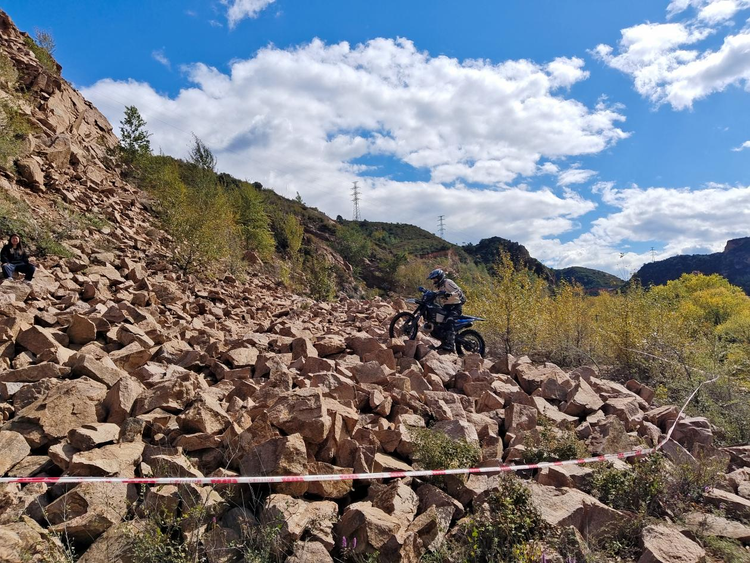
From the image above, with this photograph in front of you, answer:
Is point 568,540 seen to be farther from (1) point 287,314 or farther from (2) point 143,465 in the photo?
(1) point 287,314

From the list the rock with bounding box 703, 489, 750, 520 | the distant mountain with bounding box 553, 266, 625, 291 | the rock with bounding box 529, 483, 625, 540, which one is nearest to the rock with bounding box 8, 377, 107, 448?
the rock with bounding box 529, 483, 625, 540

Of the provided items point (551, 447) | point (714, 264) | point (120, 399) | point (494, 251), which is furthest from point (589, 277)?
point (120, 399)

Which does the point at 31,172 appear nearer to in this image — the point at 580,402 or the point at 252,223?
the point at 252,223

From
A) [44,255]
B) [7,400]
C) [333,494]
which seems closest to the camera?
[333,494]

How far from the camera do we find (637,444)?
4848 mm

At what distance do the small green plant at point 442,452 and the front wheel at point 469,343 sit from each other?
532cm

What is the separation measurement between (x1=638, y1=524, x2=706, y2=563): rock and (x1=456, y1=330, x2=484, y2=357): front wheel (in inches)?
251

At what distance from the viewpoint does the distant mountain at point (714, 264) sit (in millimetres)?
104281

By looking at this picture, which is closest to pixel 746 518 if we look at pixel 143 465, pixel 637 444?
pixel 637 444

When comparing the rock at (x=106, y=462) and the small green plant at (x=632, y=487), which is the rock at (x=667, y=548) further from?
the rock at (x=106, y=462)

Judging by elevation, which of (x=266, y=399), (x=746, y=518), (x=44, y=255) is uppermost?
(x=44, y=255)

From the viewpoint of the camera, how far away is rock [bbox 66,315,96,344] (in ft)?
20.8

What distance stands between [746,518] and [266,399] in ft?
14.7

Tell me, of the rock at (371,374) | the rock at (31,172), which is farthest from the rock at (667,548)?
the rock at (31,172)
